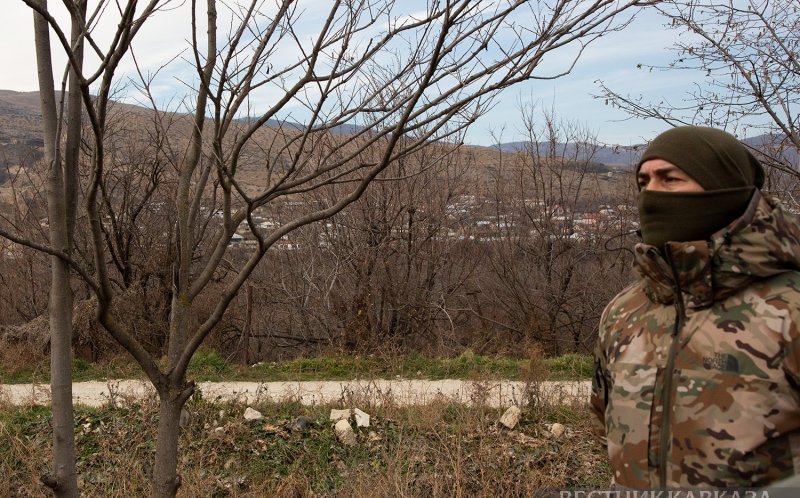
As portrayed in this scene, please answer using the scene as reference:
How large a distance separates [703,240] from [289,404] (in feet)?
21.1

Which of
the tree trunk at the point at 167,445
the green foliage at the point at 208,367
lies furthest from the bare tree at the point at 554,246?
the tree trunk at the point at 167,445

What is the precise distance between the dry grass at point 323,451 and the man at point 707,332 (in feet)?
10.6

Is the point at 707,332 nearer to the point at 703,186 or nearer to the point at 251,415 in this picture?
the point at 703,186

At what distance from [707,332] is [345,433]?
5.29 meters

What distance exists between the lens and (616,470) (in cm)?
204

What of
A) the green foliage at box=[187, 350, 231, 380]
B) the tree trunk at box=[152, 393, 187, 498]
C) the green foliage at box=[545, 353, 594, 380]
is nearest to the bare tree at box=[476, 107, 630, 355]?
the green foliage at box=[545, 353, 594, 380]

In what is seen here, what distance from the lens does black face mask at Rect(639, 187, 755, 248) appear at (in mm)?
1890

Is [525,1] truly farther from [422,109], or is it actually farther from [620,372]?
[620,372]

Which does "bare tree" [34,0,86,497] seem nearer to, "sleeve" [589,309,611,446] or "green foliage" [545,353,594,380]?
"sleeve" [589,309,611,446]

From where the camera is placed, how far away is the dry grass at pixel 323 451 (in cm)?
541

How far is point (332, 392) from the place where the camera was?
8.98 meters

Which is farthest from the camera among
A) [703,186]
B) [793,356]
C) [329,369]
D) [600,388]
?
[329,369]

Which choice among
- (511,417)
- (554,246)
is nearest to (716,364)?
(511,417)

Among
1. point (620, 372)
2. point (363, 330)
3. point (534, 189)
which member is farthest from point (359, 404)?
point (534, 189)
